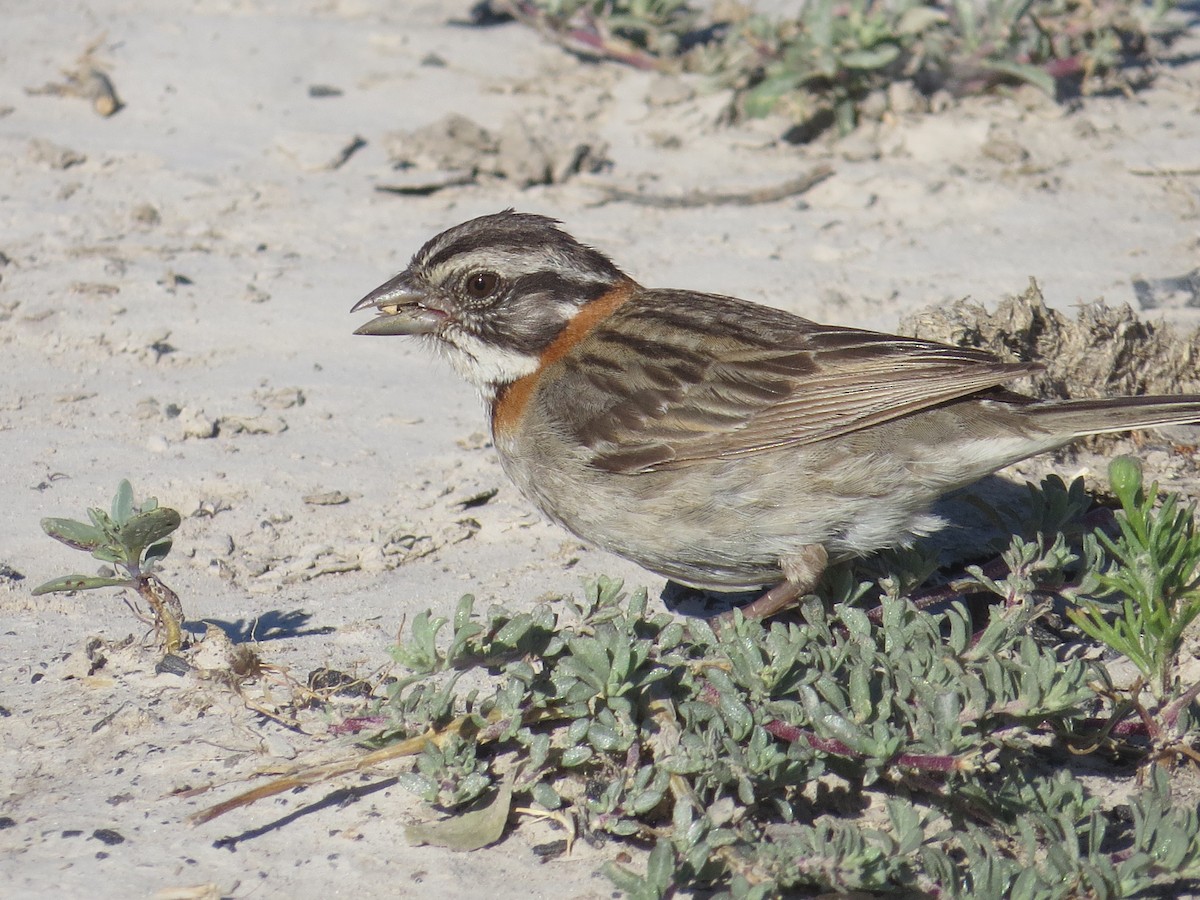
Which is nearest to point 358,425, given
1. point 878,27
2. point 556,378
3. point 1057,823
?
point 556,378

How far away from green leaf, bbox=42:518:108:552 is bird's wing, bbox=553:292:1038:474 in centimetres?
171

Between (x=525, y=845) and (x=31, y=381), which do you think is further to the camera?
(x=31, y=381)

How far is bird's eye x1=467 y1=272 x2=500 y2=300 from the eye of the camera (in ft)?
18.8

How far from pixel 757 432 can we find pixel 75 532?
2329mm

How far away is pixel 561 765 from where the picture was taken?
4.04 metres

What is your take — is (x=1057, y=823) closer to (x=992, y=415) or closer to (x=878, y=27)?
(x=992, y=415)

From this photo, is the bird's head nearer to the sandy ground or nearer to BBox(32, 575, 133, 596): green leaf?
the sandy ground

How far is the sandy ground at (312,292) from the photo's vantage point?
406 cm

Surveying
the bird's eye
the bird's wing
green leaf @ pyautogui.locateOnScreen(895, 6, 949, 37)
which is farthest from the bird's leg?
green leaf @ pyautogui.locateOnScreen(895, 6, 949, 37)

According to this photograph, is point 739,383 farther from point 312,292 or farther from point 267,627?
point 312,292

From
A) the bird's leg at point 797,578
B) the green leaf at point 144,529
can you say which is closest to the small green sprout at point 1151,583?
the bird's leg at point 797,578

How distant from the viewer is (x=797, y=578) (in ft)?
16.1

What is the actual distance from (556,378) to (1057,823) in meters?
2.55

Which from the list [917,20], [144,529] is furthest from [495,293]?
[917,20]
